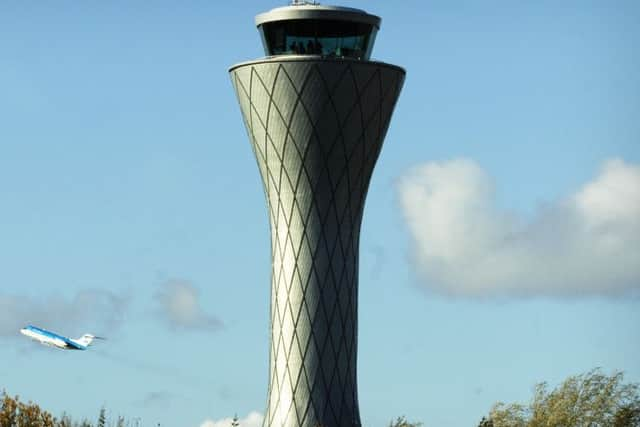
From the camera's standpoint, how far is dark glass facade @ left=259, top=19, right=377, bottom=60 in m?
128

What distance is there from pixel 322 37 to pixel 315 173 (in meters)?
10.4

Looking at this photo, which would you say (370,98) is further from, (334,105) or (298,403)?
(298,403)

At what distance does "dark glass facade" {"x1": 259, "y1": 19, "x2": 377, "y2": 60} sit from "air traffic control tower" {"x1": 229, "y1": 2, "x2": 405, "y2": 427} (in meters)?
0.07

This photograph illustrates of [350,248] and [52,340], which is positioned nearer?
[350,248]

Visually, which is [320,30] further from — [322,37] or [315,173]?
[315,173]

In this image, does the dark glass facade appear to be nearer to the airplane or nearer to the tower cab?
the tower cab

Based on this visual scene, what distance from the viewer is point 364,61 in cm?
12525

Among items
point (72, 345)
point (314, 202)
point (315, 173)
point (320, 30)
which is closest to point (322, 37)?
point (320, 30)

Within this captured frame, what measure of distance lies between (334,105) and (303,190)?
665 centimetres

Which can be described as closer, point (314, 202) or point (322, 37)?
point (314, 202)

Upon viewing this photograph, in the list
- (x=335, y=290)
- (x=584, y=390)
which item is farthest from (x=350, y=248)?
(x=584, y=390)

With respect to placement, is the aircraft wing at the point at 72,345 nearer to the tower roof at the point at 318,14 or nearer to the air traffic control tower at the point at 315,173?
the air traffic control tower at the point at 315,173

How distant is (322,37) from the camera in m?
128

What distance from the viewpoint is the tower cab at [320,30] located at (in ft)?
417
